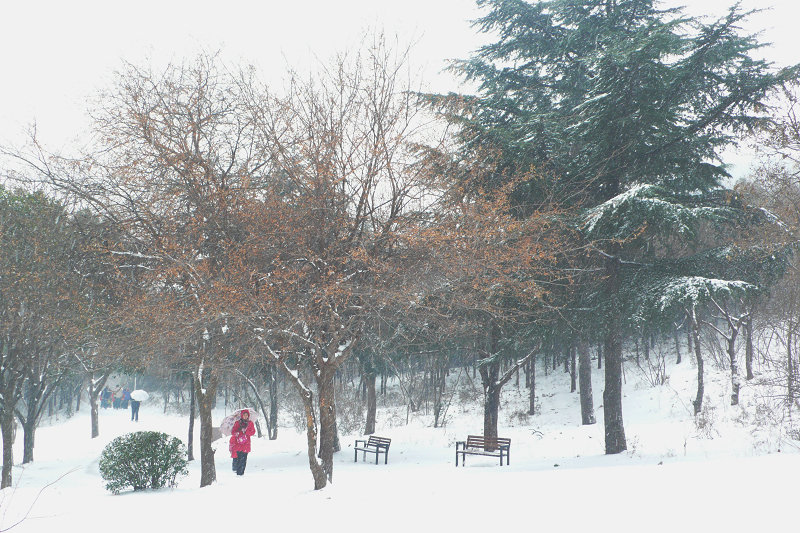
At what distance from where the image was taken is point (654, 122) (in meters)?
12.4

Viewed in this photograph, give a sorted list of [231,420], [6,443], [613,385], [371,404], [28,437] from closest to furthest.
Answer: [231,420]
[613,385]
[6,443]
[28,437]
[371,404]

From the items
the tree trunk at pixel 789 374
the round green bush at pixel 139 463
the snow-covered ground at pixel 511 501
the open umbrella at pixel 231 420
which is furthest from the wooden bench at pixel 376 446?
the tree trunk at pixel 789 374

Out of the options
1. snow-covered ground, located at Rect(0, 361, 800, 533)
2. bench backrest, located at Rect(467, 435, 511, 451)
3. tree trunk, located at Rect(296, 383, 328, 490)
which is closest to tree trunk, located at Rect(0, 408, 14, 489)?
snow-covered ground, located at Rect(0, 361, 800, 533)

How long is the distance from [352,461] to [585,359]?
10.6 metres

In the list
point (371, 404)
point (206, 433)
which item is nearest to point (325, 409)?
point (206, 433)

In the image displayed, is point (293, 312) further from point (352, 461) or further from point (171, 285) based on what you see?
point (352, 461)

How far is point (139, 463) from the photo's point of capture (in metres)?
10.9

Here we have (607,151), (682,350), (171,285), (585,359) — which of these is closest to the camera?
(171,285)

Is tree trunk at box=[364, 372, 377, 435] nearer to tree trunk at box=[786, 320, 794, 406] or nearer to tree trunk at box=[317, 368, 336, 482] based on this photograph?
tree trunk at box=[317, 368, 336, 482]

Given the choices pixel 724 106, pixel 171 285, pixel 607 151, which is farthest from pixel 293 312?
pixel 724 106

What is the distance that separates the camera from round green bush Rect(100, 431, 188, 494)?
35.4 feet

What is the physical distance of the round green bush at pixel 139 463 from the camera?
1079 centimetres

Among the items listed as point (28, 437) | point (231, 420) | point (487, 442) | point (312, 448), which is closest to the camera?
point (312, 448)

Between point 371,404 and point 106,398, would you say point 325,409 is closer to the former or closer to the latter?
point 371,404
